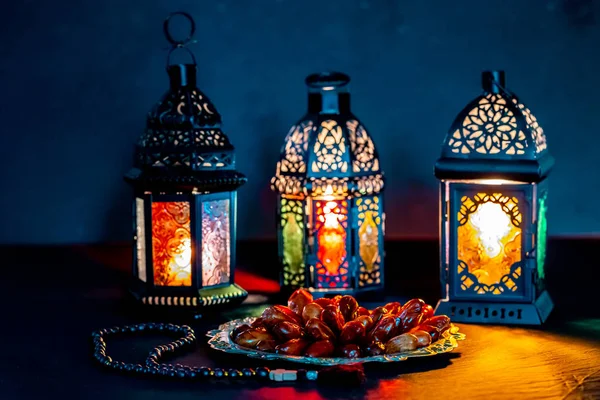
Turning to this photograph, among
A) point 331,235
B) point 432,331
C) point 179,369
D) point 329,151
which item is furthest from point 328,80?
point 179,369

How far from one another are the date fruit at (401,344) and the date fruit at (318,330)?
104mm

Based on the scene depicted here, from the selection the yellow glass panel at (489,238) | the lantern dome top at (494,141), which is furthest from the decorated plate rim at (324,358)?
the lantern dome top at (494,141)

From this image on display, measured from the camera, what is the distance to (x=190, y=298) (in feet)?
8.12

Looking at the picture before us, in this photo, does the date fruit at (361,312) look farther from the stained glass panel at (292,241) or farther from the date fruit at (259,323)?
the stained glass panel at (292,241)

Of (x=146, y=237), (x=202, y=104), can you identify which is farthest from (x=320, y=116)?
(x=146, y=237)

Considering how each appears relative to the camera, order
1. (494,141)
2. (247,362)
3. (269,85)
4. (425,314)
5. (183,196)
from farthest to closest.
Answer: (269,85) < (183,196) < (494,141) < (425,314) < (247,362)

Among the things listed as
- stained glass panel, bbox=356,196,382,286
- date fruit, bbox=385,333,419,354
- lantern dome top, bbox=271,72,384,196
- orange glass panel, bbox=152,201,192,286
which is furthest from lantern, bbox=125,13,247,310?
date fruit, bbox=385,333,419,354

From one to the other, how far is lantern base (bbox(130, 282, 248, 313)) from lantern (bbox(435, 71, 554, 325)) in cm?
47

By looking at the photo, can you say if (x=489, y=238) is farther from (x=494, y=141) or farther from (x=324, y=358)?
(x=324, y=358)

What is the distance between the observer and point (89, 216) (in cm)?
317

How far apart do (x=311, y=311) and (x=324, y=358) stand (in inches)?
5.6

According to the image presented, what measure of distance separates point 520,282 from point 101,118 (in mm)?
1315

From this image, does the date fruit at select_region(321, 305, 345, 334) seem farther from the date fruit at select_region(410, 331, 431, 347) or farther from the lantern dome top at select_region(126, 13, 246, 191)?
the lantern dome top at select_region(126, 13, 246, 191)

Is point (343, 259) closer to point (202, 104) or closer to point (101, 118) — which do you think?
point (202, 104)
